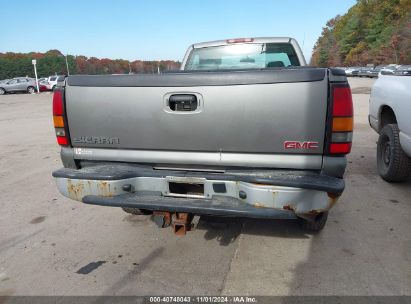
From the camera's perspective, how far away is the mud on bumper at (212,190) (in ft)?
7.87

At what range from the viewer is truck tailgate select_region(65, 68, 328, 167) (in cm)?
238

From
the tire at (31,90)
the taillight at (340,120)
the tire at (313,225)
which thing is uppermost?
the taillight at (340,120)

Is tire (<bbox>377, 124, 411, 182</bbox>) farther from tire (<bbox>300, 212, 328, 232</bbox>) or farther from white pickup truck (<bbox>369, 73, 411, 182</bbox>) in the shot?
tire (<bbox>300, 212, 328, 232</bbox>)

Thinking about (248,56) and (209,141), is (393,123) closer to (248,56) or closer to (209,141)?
(248,56)

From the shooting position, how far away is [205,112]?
2518 mm

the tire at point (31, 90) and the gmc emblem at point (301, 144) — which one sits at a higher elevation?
the gmc emblem at point (301, 144)

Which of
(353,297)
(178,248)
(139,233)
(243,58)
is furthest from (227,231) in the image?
(243,58)

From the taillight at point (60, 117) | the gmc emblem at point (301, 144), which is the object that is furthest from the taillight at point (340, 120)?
the taillight at point (60, 117)

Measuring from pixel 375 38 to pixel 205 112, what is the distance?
3080 inches

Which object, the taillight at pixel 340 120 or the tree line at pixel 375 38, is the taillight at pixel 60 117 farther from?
the tree line at pixel 375 38

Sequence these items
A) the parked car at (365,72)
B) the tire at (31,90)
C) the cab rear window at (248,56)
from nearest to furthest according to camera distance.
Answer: the cab rear window at (248,56)
the tire at (31,90)
the parked car at (365,72)

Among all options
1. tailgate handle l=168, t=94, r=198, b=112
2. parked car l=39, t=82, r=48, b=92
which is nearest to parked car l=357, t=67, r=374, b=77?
→ parked car l=39, t=82, r=48, b=92

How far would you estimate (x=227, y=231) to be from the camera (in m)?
Result: 3.46

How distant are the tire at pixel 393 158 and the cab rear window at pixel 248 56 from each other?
5.02 ft
